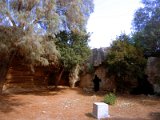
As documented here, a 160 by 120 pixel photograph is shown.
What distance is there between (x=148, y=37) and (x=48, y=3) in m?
7.94

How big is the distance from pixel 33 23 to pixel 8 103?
4.17 m

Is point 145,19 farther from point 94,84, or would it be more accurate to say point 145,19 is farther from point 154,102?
point 154,102

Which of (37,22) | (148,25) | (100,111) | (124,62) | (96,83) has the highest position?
(148,25)

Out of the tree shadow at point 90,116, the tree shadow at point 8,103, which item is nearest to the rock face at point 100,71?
the tree shadow at point 8,103

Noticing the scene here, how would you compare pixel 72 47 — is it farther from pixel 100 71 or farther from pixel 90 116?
pixel 90 116

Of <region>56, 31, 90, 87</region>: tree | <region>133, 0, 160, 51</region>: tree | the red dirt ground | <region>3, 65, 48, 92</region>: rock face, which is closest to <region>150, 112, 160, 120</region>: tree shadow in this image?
the red dirt ground

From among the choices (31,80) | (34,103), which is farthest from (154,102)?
(31,80)

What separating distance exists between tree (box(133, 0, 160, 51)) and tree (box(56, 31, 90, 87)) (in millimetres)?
3926

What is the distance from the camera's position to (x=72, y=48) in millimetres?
16484

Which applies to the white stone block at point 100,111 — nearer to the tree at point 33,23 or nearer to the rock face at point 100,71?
the tree at point 33,23

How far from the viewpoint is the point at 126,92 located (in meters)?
16.8

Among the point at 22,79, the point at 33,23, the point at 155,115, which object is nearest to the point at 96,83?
the point at 22,79

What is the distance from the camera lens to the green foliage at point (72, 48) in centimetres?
1598

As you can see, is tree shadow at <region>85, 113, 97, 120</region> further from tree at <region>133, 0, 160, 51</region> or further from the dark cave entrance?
tree at <region>133, 0, 160, 51</region>
